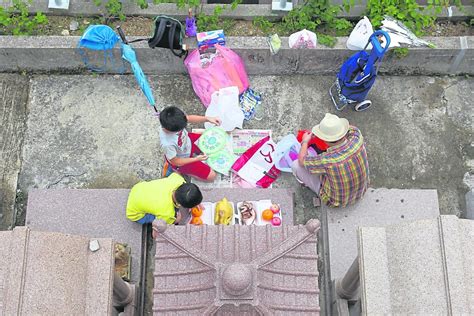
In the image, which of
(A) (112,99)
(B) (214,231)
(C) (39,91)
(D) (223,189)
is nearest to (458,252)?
(B) (214,231)

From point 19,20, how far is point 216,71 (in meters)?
2.59

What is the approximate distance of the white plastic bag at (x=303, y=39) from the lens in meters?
6.14

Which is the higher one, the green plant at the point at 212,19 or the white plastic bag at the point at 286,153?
the green plant at the point at 212,19

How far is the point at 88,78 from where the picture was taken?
21.6ft

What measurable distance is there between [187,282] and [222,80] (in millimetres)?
2990

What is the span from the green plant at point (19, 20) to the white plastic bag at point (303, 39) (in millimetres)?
3097

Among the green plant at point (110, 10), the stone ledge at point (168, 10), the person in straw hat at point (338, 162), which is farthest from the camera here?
A: the stone ledge at point (168, 10)

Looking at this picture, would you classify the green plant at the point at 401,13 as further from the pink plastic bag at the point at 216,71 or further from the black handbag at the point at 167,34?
the black handbag at the point at 167,34

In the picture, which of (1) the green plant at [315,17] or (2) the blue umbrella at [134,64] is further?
(1) the green plant at [315,17]

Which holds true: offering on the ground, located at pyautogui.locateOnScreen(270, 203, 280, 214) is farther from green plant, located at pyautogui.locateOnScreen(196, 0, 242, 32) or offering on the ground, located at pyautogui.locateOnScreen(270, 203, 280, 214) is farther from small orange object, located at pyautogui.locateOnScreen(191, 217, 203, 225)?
green plant, located at pyautogui.locateOnScreen(196, 0, 242, 32)

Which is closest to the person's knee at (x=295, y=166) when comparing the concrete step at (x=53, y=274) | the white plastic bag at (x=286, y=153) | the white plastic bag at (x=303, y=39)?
the white plastic bag at (x=286, y=153)

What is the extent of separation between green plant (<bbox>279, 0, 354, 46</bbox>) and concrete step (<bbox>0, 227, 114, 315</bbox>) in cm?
365

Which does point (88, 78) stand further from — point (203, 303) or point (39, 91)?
point (203, 303)

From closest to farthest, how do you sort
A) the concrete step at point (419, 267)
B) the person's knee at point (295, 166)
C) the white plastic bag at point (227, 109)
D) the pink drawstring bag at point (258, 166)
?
the concrete step at point (419, 267)
the person's knee at point (295, 166)
the pink drawstring bag at point (258, 166)
the white plastic bag at point (227, 109)
